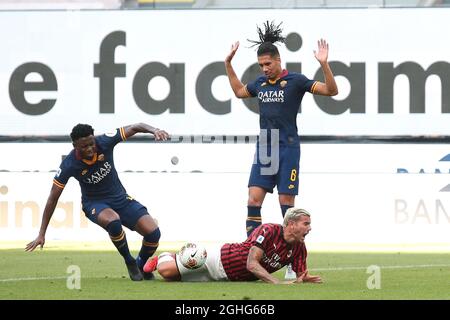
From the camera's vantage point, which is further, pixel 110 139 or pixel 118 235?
pixel 110 139

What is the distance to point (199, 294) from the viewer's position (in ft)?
34.2

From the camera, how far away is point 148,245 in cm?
1256

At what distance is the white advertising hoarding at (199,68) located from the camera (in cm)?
2498

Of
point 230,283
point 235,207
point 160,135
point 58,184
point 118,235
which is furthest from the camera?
point 235,207

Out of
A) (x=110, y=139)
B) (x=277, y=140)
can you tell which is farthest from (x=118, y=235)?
(x=277, y=140)

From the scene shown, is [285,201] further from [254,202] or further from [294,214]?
[294,214]

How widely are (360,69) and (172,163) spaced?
4.20 m

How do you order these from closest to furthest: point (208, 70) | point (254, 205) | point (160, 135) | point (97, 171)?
point (160, 135) → point (97, 171) → point (254, 205) → point (208, 70)

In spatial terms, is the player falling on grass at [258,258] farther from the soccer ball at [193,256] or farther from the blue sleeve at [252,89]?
the blue sleeve at [252,89]

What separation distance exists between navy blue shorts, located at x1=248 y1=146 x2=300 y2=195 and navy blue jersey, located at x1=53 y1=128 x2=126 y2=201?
162 centimetres

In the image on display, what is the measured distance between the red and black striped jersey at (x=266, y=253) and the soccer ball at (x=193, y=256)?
187mm

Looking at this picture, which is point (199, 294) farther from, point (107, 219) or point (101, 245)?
point (101, 245)

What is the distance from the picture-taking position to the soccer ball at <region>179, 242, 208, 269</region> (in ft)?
38.3

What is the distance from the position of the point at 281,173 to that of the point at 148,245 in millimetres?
1681
